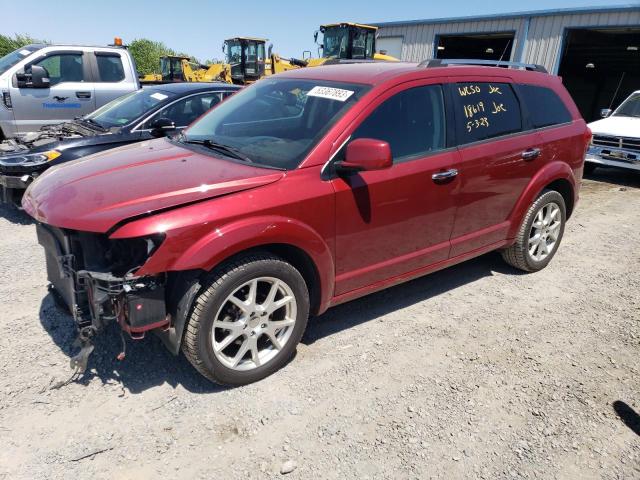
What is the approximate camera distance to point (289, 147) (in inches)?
124

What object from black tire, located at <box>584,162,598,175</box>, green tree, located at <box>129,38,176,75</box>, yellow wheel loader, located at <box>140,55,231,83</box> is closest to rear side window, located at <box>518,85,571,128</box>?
black tire, located at <box>584,162,598,175</box>

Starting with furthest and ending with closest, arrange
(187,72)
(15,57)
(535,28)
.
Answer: (187,72) < (535,28) < (15,57)

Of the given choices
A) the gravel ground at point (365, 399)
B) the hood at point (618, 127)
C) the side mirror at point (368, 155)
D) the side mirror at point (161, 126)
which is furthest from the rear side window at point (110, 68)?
the hood at point (618, 127)

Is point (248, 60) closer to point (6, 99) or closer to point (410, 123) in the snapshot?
point (6, 99)

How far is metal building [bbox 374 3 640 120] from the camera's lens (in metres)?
16.2

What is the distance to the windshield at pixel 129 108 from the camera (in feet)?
19.9

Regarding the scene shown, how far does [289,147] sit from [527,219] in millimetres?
2440

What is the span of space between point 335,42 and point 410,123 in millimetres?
15371

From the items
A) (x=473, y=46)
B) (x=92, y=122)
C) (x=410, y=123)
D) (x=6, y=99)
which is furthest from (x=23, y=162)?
(x=473, y=46)

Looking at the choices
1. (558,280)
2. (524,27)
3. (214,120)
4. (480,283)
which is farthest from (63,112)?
(524,27)

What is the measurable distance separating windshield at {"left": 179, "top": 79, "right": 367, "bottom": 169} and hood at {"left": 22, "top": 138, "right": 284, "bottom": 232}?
23 cm

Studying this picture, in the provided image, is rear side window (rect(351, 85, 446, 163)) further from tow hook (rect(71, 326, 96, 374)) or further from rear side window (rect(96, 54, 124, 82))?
rear side window (rect(96, 54, 124, 82))

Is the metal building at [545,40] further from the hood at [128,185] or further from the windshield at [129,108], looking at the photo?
the hood at [128,185]

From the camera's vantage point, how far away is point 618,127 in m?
9.70
